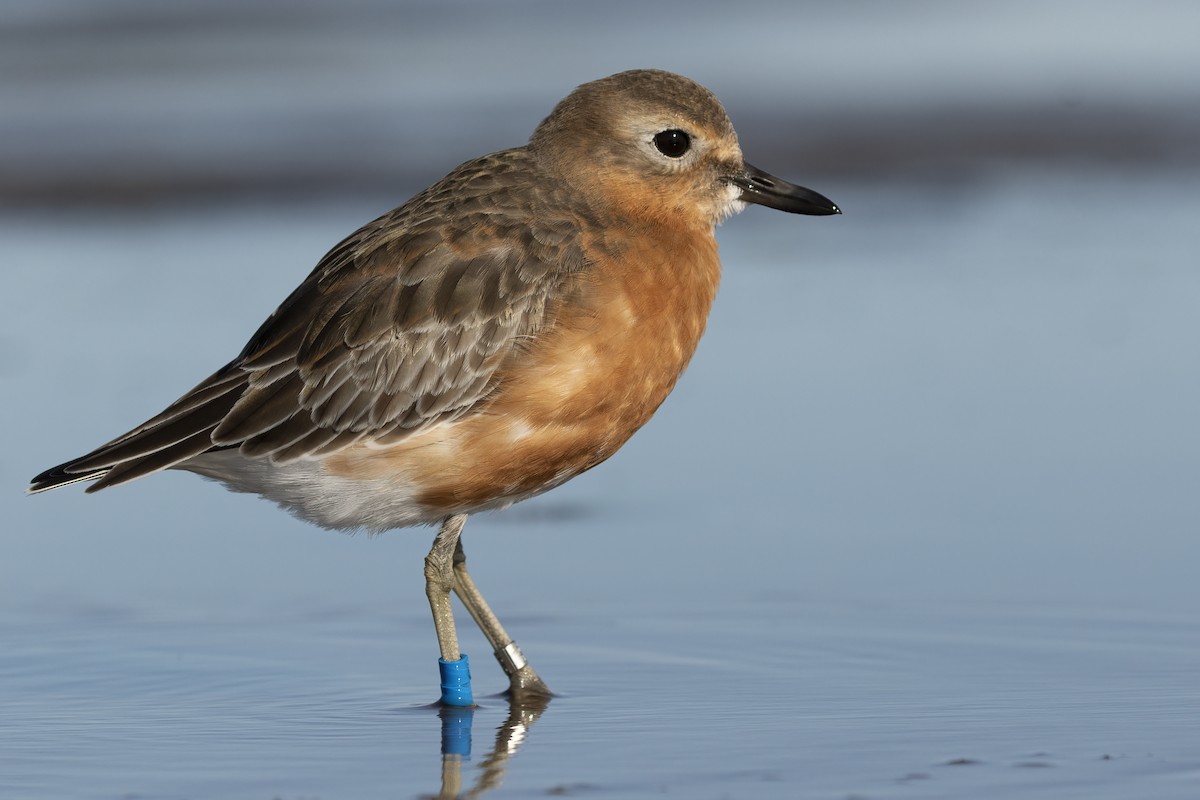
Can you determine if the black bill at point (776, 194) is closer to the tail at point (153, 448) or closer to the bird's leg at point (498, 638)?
the bird's leg at point (498, 638)

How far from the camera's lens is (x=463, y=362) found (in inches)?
290

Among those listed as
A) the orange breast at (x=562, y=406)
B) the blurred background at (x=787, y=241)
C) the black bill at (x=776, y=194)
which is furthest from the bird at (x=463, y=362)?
the blurred background at (x=787, y=241)

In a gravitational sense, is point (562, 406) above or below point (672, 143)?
below

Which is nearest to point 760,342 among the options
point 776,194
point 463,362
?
point 776,194

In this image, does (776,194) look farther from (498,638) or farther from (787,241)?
(787,241)

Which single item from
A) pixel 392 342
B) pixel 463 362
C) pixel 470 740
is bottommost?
pixel 470 740

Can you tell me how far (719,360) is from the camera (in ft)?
38.9

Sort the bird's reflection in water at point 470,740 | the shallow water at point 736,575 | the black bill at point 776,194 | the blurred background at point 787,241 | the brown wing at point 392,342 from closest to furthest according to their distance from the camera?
the bird's reflection in water at point 470,740
the shallow water at point 736,575
the brown wing at point 392,342
the black bill at point 776,194
the blurred background at point 787,241

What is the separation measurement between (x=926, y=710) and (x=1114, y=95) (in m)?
14.2

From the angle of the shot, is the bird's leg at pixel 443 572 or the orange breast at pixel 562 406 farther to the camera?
the bird's leg at pixel 443 572

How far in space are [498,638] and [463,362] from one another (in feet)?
3.57

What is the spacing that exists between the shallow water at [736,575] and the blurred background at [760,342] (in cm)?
3

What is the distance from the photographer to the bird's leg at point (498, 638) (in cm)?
746

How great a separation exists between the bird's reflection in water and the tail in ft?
4.54
